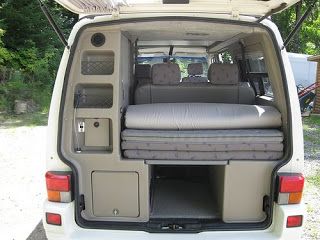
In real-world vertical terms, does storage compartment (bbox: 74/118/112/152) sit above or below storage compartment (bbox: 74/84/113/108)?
below

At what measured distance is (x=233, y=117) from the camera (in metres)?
2.96

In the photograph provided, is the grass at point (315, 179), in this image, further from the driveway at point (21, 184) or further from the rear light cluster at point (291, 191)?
the driveway at point (21, 184)

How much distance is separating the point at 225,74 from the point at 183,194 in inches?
62.4

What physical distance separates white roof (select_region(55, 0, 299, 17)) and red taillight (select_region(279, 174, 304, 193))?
116 cm

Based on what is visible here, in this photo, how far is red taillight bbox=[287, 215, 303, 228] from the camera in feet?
8.79

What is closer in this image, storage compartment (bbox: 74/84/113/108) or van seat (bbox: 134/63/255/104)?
storage compartment (bbox: 74/84/113/108)

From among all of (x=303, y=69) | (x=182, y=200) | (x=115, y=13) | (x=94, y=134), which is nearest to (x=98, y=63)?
(x=115, y=13)

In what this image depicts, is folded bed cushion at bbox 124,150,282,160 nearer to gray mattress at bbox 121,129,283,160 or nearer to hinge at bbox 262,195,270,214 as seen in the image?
gray mattress at bbox 121,129,283,160

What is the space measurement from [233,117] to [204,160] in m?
0.40

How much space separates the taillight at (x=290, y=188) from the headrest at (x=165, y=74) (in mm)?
2213

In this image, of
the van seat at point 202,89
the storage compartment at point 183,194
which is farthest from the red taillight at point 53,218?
the van seat at point 202,89

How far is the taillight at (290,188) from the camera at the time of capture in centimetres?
270

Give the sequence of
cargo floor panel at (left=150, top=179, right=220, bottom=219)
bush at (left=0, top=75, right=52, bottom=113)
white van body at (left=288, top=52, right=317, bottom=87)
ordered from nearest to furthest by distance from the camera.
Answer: cargo floor panel at (left=150, top=179, right=220, bottom=219)
bush at (left=0, top=75, right=52, bottom=113)
white van body at (left=288, top=52, right=317, bottom=87)

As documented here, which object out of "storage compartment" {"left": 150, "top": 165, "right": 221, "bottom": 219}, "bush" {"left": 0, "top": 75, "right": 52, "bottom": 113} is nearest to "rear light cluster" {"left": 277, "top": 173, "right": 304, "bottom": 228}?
"storage compartment" {"left": 150, "top": 165, "right": 221, "bottom": 219}
